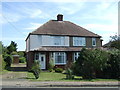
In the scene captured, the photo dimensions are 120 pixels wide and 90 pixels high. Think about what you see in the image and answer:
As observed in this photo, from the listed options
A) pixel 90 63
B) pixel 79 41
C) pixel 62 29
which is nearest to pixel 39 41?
pixel 62 29

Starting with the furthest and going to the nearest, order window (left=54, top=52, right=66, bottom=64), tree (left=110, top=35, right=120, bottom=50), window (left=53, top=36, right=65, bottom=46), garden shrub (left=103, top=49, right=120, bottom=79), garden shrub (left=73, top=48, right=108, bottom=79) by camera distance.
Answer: tree (left=110, top=35, right=120, bottom=50), window (left=53, top=36, right=65, bottom=46), window (left=54, top=52, right=66, bottom=64), garden shrub (left=103, top=49, right=120, bottom=79), garden shrub (left=73, top=48, right=108, bottom=79)

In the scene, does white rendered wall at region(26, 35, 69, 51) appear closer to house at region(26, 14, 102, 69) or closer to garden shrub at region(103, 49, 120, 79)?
house at region(26, 14, 102, 69)

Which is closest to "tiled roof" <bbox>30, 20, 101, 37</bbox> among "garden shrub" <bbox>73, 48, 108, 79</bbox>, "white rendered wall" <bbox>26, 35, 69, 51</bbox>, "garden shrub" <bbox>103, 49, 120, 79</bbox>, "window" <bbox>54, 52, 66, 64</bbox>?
"white rendered wall" <bbox>26, 35, 69, 51</bbox>

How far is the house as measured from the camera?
28.8 meters

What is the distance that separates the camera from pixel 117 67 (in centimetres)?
1759

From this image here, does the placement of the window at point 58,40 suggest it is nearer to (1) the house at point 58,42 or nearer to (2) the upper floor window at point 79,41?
(1) the house at point 58,42

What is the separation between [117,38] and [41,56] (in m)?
20.0

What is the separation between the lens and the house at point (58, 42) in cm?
2875

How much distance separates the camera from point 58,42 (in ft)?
100

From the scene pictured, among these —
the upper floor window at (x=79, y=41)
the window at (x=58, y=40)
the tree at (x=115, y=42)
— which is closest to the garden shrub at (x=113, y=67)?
the window at (x=58, y=40)

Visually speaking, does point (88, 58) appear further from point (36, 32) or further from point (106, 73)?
point (36, 32)

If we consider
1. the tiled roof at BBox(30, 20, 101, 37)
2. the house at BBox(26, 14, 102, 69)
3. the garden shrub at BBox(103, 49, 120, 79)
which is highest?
the tiled roof at BBox(30, 20, 101, 37)

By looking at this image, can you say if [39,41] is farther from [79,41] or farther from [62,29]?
[79,41]

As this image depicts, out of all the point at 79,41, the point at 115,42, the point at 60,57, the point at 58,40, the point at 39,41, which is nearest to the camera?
the point at 39,41
